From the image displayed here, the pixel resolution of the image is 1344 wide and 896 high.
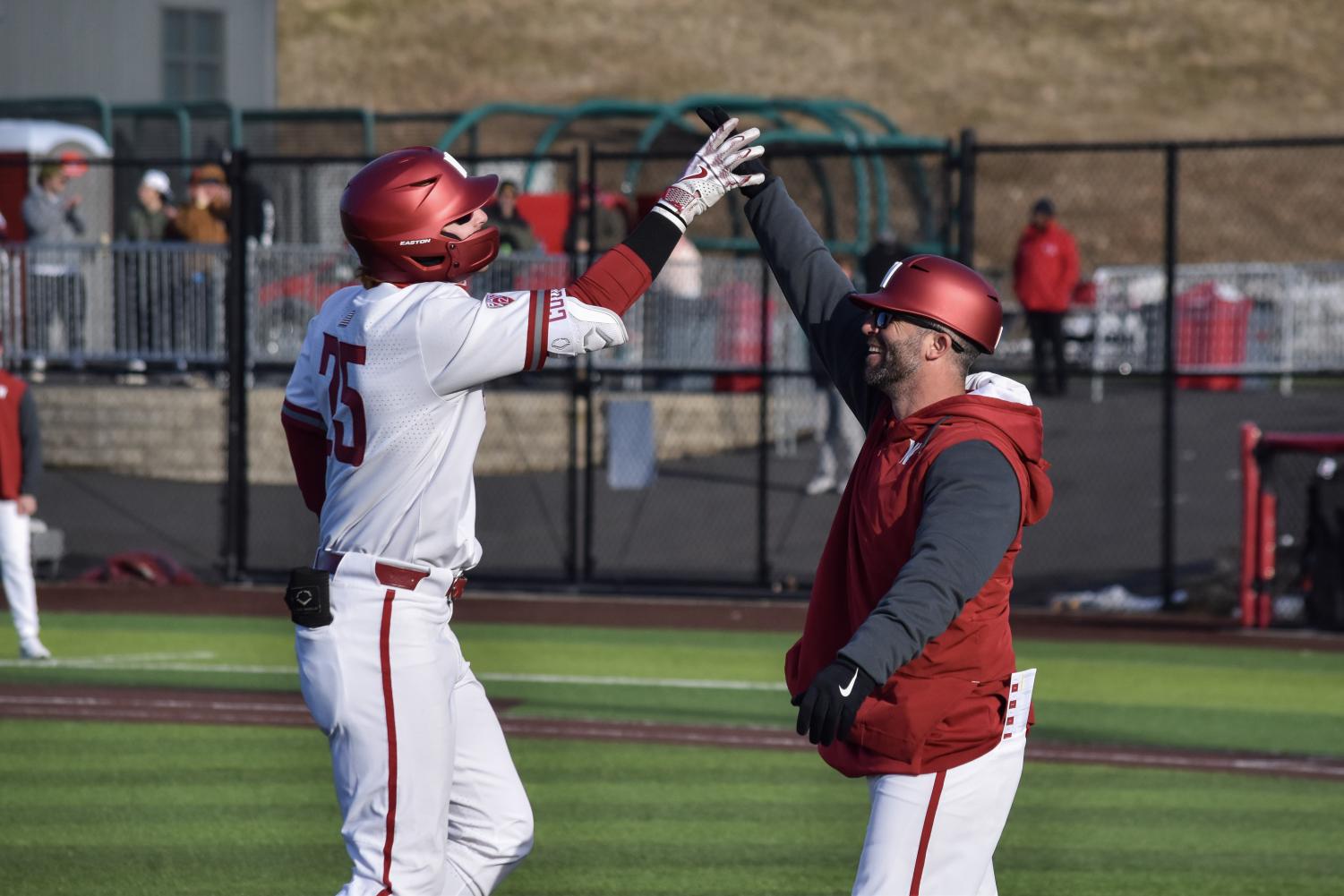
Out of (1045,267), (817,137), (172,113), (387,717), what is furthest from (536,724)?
(172,113)

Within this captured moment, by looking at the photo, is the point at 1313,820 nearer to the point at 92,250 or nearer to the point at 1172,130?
the point at 92,250

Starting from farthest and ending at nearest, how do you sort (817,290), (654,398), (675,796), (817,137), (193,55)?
(193,55) < (817,137) < (654,398) < (675,796) < (817,290)

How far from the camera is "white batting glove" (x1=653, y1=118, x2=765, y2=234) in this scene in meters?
5.21

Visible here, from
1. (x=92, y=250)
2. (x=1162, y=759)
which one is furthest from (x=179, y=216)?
(x=1162, y=759)

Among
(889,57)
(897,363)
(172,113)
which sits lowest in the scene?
(897,363)

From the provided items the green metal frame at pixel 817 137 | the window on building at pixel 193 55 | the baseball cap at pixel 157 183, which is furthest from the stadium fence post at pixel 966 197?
the window on building at pixel 193 55

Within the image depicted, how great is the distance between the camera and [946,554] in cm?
410

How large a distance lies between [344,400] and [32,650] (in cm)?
813

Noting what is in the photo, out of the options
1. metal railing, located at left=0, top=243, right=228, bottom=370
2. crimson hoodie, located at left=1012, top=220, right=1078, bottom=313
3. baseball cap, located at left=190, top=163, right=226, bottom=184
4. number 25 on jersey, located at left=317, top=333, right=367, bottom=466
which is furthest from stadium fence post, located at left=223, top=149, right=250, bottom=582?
number 25 on jersey, located at left=317, top=333, right=367, bottom=466

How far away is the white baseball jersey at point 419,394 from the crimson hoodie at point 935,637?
2.95ft

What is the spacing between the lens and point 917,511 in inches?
170

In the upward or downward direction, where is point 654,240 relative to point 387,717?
upward

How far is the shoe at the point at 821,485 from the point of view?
19125 mm

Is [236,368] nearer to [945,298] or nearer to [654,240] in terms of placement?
[654,240]
